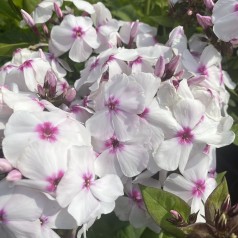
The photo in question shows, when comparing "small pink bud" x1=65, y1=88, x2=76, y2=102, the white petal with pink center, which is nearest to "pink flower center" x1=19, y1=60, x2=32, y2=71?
"small pink bud" x1=65, y1=88, x2=76, y2=102

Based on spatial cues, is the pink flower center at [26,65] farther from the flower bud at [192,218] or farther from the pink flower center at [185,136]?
the flower bud at [192,218]

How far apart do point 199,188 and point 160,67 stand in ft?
0.91

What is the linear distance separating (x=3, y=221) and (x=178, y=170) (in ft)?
1.37

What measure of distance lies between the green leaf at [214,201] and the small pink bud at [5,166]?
38 cm

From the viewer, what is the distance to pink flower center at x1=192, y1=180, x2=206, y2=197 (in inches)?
44.8

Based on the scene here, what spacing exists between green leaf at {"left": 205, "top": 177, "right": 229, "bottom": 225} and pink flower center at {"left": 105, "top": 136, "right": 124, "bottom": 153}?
211 millimetres

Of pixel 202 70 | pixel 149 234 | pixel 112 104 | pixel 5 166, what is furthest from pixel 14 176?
pixel 202 70

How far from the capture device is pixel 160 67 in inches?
44.6

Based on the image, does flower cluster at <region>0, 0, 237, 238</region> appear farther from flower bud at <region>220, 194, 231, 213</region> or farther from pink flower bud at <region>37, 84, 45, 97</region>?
flower bud at <region>220, 194, 231, 213</region>

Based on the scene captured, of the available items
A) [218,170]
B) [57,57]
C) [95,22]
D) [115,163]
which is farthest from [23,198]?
[218,170]

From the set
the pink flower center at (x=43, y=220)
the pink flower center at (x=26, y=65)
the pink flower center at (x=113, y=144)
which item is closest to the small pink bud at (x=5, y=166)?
the pink flower center at (x=43, y=220)

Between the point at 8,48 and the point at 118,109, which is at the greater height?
the point at 118,109

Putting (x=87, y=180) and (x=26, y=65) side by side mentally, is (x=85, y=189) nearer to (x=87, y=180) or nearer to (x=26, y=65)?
(x=87, y=180)

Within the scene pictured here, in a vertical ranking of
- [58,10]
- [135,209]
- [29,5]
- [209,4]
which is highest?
[209,4]
